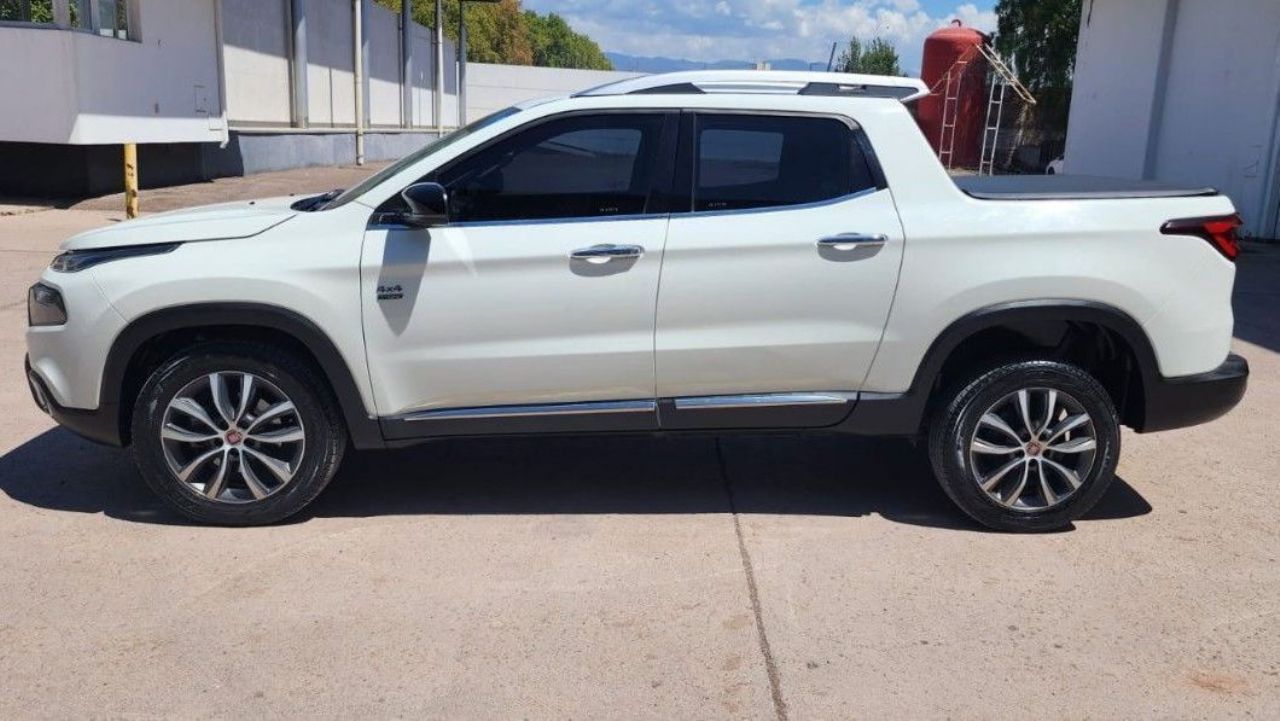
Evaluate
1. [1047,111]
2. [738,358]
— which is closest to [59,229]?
[738,358]

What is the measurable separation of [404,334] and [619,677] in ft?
5.61

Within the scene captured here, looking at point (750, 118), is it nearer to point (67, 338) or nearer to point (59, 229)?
point (67, 338)

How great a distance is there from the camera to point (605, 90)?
4777 millimetres

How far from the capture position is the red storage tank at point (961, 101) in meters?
30.7

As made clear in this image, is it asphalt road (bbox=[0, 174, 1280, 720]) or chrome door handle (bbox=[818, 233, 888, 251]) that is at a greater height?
chrome door handle (bbox=[818, 233, 888, 251])

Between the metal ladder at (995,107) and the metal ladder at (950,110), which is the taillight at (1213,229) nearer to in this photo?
the metal ladder at (995,107)

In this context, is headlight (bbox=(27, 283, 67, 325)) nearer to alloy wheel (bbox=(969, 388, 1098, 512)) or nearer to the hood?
the hood

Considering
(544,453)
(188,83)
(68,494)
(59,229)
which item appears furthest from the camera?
(188,83)

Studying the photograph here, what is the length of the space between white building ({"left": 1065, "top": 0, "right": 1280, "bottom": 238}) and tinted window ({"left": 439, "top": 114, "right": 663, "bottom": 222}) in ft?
43.2

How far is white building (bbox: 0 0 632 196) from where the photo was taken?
15203mm

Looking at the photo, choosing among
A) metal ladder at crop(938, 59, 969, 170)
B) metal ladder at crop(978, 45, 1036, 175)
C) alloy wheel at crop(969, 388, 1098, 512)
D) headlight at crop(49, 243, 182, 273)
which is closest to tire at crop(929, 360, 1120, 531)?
alloy wheel at crop(969, 388, 1098, 512)

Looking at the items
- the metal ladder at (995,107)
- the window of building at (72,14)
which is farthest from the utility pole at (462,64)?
the window of building at (72,14)

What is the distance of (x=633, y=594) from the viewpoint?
4.16 metres

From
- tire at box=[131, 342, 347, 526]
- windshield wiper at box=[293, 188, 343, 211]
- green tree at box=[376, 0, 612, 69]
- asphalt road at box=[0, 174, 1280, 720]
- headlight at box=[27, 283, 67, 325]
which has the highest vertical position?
green tree at box=[376, 0, 612, 69]
